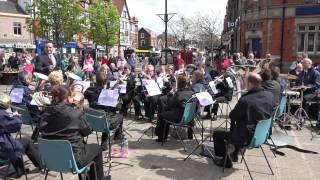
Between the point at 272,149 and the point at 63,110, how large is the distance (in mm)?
4218

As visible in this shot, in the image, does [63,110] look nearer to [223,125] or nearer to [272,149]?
[272,149]

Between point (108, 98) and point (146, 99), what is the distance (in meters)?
3.26

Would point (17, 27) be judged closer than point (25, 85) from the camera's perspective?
No

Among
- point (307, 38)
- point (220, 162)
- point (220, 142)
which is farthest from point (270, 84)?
point (307, 38)

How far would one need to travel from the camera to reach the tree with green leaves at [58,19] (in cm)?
3697

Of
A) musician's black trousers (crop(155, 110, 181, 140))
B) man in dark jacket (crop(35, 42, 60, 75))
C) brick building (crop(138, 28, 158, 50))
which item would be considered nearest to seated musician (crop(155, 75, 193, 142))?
musician's black trousers (crop(155, 110, 181, 140))

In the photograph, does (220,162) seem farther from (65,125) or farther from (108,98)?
(65,125)

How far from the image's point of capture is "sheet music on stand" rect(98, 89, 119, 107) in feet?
22.2

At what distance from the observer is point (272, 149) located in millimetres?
7047

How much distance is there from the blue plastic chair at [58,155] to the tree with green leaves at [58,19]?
33046 millimetres

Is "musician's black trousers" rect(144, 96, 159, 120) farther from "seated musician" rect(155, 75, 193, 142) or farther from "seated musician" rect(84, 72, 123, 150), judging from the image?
"seated musician" rect(155, 75, 193, 142)

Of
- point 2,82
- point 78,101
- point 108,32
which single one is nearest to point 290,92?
point 78,101

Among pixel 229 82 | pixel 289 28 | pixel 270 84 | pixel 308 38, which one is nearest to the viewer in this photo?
pixel 270 84

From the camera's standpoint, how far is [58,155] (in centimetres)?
427
